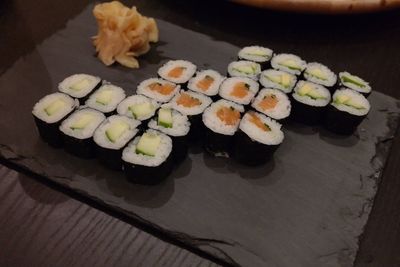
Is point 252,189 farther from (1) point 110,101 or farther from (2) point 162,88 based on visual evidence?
(1) point 110,101

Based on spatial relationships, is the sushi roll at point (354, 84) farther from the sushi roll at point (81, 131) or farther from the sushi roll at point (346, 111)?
the sushi roll at point (81, 131)

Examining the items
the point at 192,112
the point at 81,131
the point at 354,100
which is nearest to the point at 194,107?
the point at 192,112

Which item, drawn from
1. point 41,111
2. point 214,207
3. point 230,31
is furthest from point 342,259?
point 230,31

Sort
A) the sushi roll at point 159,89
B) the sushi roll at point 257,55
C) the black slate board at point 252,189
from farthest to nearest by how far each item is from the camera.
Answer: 1. the sushi roll at point 257,55
2. the sushi roll at point 159,89
3. the black slate board at point 252,189

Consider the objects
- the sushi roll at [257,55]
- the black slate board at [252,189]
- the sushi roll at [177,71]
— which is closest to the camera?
the black slate board at [252,189]

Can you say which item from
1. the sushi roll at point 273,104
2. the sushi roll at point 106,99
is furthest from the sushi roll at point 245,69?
the sushi roll at point 106,99

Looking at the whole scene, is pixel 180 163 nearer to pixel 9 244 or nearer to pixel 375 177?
pixel 9 244
